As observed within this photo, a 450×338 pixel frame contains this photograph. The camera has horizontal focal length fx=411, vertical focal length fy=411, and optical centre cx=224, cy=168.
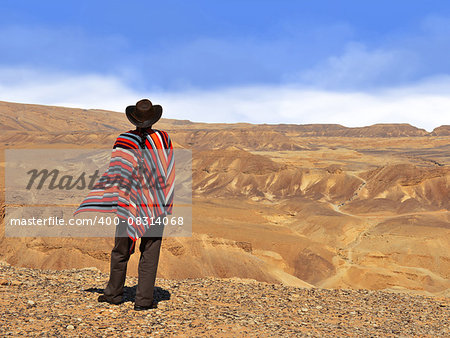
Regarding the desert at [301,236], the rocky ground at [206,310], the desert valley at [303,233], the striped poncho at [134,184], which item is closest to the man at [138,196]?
the striped poncho at [134,184]

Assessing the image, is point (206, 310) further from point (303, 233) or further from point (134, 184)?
point (303, 233)

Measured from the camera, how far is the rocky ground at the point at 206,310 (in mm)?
4867

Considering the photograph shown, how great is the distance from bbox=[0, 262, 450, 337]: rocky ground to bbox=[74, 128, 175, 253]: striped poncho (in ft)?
3.51

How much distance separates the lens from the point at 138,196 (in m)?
5.63

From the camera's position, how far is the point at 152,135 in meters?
5.72

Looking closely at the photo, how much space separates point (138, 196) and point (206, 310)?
6.31 feet

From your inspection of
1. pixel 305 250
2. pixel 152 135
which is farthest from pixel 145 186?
pixel 305 250

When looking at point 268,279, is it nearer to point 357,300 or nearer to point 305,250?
point 357,300

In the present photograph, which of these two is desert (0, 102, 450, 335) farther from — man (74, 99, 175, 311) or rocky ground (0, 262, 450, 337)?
man (74, 99, 175, 311)

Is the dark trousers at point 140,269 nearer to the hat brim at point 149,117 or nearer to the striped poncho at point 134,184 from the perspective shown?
the striped poncho at point 134,184

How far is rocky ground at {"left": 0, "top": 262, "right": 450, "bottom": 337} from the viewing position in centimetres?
487

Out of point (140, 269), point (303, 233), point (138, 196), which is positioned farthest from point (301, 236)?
point (138, 196)

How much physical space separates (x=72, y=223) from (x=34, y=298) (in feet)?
31.5

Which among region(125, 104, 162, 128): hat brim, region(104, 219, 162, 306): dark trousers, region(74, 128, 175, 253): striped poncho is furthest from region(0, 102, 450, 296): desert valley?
region(125, 104, 162, 128): hat brim
